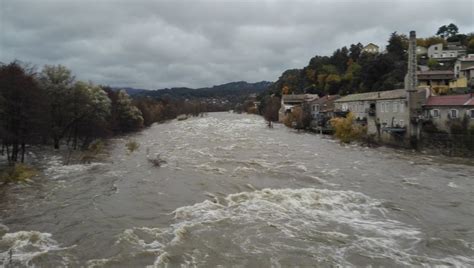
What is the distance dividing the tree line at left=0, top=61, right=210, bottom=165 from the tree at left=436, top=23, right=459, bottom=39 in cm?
9743

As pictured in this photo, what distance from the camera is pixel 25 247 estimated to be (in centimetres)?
1230

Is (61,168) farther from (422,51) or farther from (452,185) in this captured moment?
(422,51)

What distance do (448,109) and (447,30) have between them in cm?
9581

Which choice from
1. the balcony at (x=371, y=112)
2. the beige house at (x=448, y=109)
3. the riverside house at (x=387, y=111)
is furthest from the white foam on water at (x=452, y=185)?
the balcony at (x=371, y=112)

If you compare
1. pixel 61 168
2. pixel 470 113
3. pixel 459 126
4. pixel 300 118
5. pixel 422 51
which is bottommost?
pixel 61 168

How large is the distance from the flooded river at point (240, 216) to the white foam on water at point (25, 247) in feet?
0.11

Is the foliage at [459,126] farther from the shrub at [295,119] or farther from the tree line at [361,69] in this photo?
the shrub at [295,119]

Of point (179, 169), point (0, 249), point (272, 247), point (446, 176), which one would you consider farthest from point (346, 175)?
point (0, 249)

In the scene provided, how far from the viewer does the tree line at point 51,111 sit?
2633 centimetres

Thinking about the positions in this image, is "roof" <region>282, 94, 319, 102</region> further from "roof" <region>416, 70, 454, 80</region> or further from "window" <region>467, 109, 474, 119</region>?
"window" <region>467, 109, 474, 119</region>

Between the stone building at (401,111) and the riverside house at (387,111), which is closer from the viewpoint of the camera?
the stone building at (401,111)

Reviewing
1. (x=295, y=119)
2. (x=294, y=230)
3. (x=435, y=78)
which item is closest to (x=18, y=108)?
(x=294, y=230)

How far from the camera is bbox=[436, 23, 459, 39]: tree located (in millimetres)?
112938

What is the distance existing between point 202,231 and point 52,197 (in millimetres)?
9351
